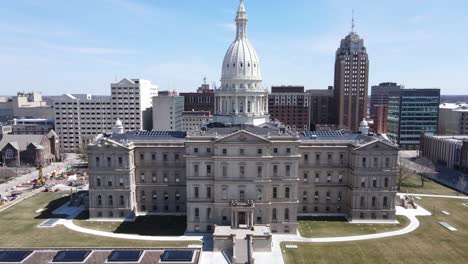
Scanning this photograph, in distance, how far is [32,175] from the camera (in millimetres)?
143500

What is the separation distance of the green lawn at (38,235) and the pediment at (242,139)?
23.3 meters

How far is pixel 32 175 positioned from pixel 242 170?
9846 cm

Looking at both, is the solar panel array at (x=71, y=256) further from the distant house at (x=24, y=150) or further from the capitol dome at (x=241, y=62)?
the distant house at (x=24, y=150)

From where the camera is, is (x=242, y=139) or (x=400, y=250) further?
(x=242, y=139)

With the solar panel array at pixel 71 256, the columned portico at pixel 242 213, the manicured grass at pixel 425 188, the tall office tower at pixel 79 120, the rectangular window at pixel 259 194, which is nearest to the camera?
the solar panel array at pixel 71 256

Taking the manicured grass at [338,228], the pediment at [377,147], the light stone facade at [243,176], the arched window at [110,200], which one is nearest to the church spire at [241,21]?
the light stone facade at [243,176]

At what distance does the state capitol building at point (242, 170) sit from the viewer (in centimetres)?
8431

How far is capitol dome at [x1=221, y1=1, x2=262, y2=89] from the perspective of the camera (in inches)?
4166

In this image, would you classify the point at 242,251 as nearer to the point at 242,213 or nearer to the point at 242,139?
the point at 242,213

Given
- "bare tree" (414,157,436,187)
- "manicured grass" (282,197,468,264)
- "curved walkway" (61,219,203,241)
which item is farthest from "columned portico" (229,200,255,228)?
"bare tree" (414,157,436,187)

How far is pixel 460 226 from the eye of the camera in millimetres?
87375

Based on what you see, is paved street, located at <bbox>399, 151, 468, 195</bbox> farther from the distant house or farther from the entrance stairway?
the distant house

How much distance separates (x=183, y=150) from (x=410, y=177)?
8746 cm

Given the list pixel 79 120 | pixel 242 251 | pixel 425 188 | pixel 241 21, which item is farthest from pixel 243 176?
pixel 79 120
